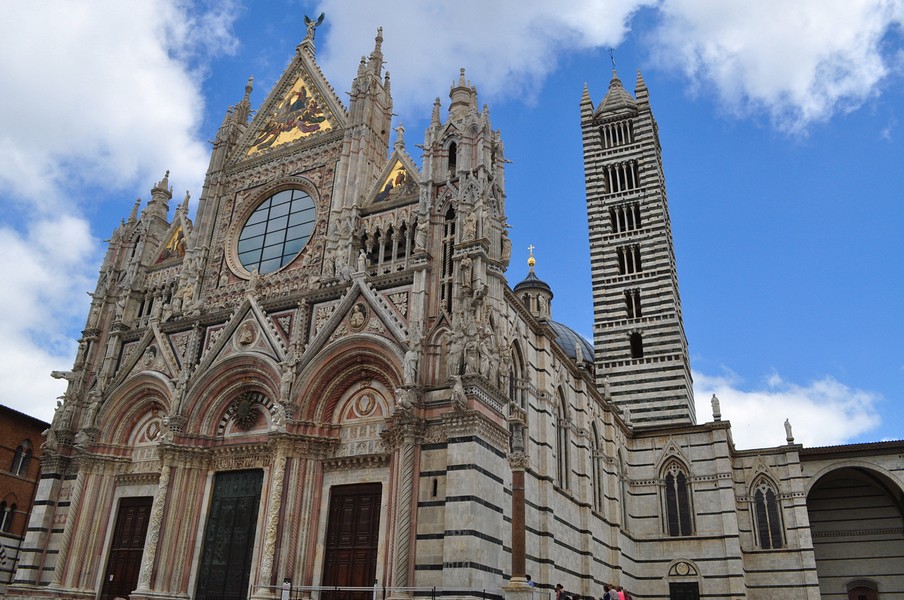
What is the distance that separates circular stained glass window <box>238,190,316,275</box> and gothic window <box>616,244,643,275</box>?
20.1 metres

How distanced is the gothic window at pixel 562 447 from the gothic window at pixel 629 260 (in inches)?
607

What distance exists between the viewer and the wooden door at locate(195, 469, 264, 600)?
19.1m

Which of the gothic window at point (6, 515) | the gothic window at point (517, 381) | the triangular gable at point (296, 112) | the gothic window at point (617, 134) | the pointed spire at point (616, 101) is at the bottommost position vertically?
the gothic window at point (6, 515)

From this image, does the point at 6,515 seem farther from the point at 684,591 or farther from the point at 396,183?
the point at 684,591

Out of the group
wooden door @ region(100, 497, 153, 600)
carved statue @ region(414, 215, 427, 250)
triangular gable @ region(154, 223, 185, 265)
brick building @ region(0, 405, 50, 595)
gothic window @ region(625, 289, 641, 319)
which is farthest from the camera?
Answer: gothic window @ region(625, 289, 641, 319)

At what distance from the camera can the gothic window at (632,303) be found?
37.5 m

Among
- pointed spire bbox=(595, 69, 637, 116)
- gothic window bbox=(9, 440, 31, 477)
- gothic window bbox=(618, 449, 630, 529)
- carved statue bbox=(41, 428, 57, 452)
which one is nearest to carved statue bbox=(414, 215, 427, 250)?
carved statue bbox=(41, 428, 57, 452)

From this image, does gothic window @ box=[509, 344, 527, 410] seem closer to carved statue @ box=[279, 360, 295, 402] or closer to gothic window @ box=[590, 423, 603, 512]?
carved statue @ box=[279, 360, 295, 402]

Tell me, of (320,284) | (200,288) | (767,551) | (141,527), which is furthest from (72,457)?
(767,551)

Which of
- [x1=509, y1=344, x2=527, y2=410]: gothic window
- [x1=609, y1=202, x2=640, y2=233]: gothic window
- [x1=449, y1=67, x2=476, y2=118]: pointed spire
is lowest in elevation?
[x1=509, y1=344, x2=527, y2=410]: gothic window

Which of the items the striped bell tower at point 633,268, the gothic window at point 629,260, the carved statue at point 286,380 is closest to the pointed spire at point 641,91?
the striped bell tower at point 633,268

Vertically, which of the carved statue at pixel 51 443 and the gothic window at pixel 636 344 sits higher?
the gothic window at pixel 636 344

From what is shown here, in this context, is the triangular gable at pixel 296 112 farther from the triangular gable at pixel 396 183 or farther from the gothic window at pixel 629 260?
the gothic window at pixel 629 260

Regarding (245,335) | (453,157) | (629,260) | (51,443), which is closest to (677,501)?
(629,260)
